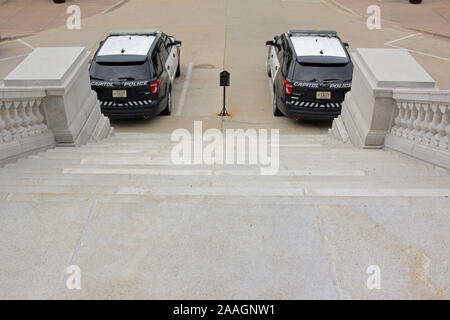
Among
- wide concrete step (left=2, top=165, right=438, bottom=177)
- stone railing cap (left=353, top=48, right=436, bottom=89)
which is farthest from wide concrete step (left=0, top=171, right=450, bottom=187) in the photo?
stone railing cap (left=353, top=48, right=436, bottom=89)

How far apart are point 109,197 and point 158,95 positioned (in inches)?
235

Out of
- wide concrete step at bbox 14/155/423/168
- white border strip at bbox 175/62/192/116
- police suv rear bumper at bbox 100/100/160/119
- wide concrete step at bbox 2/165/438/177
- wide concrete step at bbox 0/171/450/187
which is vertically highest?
wide concrete step at bbox 0/171/450/187

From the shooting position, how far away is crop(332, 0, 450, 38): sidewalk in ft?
63.2

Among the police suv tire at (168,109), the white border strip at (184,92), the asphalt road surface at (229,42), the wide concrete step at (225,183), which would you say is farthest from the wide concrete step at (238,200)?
the white border strip at (184,92)

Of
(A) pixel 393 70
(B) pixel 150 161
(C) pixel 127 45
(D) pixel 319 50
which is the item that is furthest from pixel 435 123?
(C) pixel 127 45

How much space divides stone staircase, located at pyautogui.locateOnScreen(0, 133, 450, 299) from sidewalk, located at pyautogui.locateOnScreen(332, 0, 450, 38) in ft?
52.3

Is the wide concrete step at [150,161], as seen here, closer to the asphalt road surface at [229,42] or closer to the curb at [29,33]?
the asphalt road surface at [229,42]

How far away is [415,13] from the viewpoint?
21484 mm

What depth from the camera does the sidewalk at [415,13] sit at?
1925 centimetres

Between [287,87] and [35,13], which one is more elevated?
[287,87]

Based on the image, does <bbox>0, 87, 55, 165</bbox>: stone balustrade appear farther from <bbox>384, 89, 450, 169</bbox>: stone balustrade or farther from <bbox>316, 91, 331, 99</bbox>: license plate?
<bbox>316, 91, 331, 99</bbox>: license plate

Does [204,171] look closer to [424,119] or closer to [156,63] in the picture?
[424,119]

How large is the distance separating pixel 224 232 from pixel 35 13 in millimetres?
20709
